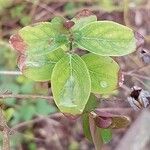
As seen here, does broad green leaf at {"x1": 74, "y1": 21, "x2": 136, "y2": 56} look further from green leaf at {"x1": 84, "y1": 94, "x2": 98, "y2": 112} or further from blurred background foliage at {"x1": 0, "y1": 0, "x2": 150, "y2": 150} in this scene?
blurred background foliage at {"x1": 0, "y1": 0, "x2": 150, "y2": 150}

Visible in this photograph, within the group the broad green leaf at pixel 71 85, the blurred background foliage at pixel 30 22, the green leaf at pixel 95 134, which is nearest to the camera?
the broad green leaf at pixel 71 85

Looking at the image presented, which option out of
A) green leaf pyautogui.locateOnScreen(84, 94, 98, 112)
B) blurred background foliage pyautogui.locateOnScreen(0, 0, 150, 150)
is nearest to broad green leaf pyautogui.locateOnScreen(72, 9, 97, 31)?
green leaf pyautogui.locateOnScreen(84, 94, 98, 112)

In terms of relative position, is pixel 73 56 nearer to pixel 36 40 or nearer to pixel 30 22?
pixel 36 40

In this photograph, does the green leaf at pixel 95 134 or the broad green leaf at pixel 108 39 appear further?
the green leaf at pixel 95 134

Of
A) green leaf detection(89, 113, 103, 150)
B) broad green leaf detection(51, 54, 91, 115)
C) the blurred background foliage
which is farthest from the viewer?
the blurred background foliage

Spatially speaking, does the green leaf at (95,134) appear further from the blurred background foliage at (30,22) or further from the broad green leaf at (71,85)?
the blurred background foliage at (30,22)

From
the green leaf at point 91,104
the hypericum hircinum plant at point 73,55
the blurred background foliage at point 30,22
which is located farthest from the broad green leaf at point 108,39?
the blurred background foliage at point 30,22

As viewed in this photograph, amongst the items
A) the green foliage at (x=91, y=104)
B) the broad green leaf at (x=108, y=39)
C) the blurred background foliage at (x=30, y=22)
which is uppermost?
the broad green leaf at (x=108, y=39)
